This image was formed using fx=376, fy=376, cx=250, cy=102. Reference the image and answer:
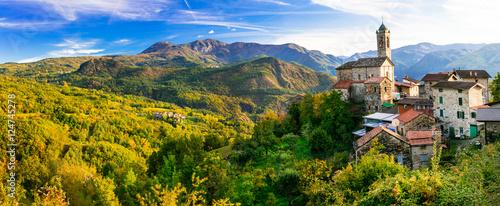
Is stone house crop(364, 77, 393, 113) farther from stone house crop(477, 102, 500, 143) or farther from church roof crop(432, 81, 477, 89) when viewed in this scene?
stone house crop(477, 102, 500, 143)

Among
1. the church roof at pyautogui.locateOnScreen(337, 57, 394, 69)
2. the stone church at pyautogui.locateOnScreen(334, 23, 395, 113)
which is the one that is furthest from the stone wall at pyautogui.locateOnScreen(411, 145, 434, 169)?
the church roof at pyautogui.locateOnScreen(337, 57, 394, 69)

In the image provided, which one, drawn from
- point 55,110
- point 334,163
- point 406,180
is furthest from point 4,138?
point 406,180

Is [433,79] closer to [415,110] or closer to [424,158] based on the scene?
[415,110]

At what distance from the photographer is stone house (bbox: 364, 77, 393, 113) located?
49.2 meters

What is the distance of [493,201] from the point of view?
9945 mm

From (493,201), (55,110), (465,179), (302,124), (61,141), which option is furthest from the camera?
(55,110)

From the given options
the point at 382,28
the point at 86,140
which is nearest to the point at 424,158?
the point at 382,28

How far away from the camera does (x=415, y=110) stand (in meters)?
42.4

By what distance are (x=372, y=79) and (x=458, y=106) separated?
1269 cm

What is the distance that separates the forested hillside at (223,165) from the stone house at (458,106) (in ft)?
25.2

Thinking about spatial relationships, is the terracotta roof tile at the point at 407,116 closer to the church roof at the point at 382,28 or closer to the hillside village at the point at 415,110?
the hillside village at the point at 415,110

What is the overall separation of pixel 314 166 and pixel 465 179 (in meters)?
21.7

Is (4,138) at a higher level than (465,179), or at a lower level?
lower

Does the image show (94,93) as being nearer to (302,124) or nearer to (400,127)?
(302,124)
